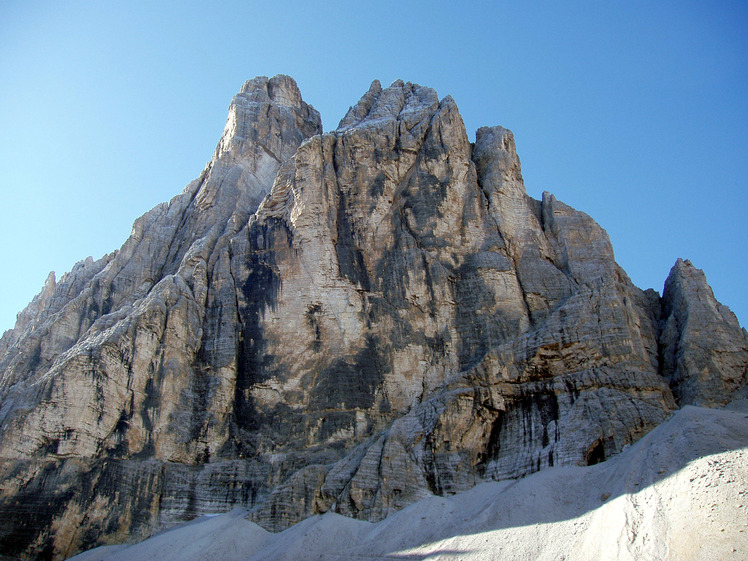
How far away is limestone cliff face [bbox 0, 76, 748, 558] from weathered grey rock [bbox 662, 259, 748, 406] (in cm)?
11

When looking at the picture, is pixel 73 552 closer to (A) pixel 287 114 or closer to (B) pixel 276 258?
(B) pixel 276 258

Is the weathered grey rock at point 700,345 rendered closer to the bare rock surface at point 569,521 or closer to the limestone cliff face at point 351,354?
the limestone cliff face at point 351,354

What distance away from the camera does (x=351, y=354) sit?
32.3 meters

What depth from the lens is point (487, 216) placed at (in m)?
36.7

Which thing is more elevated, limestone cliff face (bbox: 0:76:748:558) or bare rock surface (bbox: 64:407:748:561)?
limestone cliff face (bbox: 0:76:748:558)

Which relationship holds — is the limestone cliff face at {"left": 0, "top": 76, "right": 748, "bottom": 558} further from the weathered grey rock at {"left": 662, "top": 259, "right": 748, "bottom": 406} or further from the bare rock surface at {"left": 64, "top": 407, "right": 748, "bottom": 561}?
the bare rock surface at {"left": 64, "top": 407, "right": 748, "bottom": 561}

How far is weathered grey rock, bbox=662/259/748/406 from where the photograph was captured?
94.8 ft

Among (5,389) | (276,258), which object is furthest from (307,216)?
(5,389)

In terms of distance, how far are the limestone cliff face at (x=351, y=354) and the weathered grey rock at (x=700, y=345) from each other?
4.4 inches

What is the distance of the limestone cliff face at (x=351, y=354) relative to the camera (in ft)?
87.6

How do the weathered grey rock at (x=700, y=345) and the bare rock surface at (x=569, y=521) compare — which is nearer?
the bare rock surface at (x=569, y=521)

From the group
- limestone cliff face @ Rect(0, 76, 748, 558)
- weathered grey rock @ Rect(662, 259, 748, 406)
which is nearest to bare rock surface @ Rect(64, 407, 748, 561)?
limestone cliff face @ Rect(0, 76, 748, 558)

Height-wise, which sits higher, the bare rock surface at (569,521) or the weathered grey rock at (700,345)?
the weathered grey rock at (700,345)

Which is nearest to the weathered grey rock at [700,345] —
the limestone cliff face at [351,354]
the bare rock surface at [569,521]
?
the limestone cliff face at [351,354]
